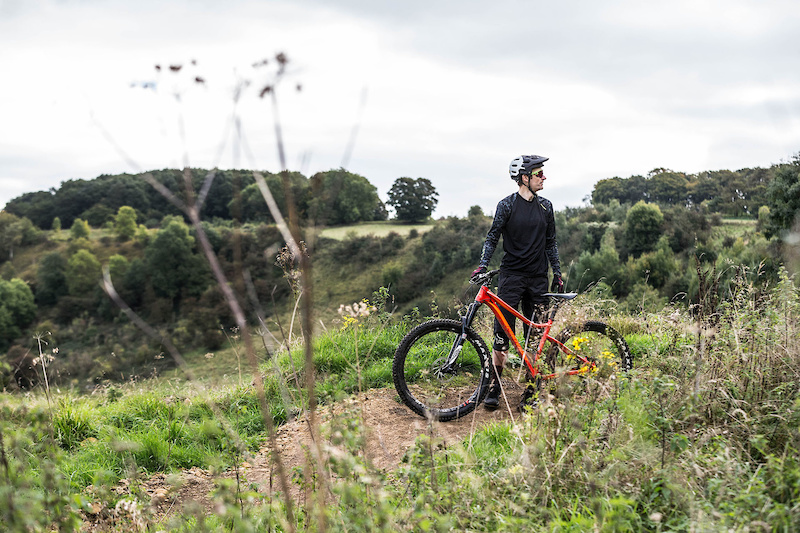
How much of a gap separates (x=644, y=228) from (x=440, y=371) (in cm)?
4497

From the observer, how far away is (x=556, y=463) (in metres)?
2.91

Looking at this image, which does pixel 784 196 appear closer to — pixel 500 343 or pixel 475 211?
pixel 500 343

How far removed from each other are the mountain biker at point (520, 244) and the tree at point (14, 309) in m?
69.0

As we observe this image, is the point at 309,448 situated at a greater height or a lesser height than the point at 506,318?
lesser

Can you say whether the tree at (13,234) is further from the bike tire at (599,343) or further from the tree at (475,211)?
the bike tire at (599,343)

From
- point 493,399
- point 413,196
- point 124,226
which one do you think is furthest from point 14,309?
point 493,399

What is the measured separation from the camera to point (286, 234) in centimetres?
123

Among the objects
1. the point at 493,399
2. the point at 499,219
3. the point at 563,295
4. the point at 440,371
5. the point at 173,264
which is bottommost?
the point at 493,399

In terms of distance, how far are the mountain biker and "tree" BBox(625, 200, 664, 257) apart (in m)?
43.9

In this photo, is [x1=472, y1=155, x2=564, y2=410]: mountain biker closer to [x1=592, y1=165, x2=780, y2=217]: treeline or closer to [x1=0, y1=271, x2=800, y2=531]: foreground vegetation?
[x1=0, y1=271, x2=800, y2=531]: foreground vegetation

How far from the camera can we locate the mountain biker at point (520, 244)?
4930mm

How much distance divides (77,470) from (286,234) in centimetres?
435

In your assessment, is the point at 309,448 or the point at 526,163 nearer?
the point at 309,448

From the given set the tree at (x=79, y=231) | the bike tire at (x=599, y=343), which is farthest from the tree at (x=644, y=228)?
the tree at (x=79, y=231)
